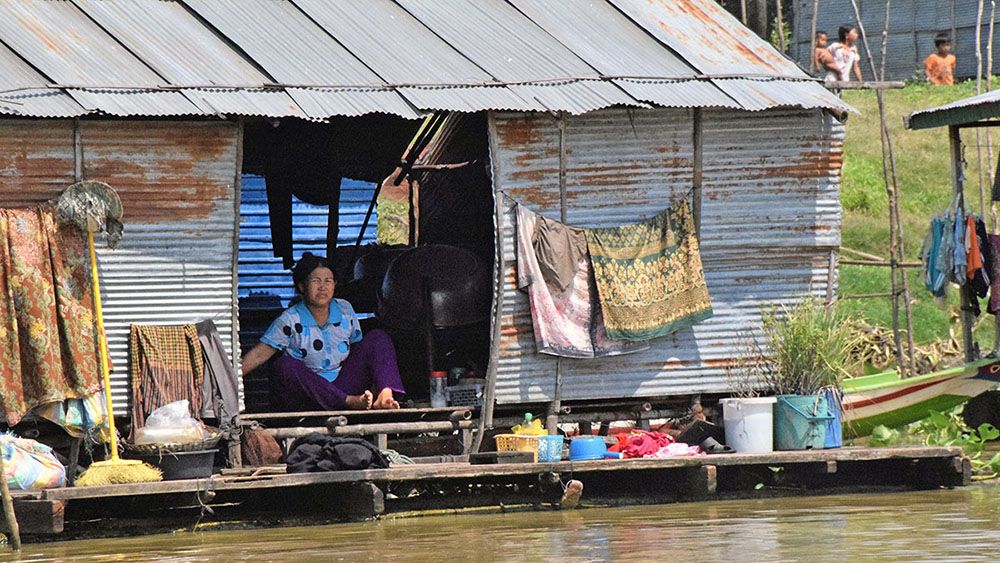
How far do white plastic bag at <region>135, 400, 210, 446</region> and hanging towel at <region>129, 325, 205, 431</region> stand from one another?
6.1 inches

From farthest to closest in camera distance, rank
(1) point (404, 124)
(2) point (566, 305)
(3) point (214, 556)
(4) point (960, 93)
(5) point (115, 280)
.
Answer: (4) point (960, 93), (1) point (404, 124), (2) point (566, 305), (5) point (115, 280), (3) point (214, 556)

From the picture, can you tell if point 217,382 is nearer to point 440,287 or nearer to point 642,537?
point 440,287

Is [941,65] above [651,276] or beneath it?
above

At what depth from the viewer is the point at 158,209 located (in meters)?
10.4

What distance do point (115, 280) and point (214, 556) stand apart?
241 centimetres

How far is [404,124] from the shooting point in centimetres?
1344

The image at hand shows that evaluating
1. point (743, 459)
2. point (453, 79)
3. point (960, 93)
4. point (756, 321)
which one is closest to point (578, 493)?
point (743, 459)

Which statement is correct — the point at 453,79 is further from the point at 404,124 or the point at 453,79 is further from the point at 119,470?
the point at 119,470

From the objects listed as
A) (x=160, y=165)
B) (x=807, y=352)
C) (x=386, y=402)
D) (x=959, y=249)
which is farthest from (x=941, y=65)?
(x=160, y=165)

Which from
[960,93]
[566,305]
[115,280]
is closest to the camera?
[115,280]

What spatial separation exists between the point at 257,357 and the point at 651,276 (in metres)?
2.87

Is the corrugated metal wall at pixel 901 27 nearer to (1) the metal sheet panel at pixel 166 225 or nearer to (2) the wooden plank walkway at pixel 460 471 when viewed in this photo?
(2) the wooden plank walkway at pixel 460 471

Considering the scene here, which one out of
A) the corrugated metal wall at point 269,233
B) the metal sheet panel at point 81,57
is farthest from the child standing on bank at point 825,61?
the metal sheet panel at point 81,57

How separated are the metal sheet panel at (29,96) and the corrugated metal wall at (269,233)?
443 cm
